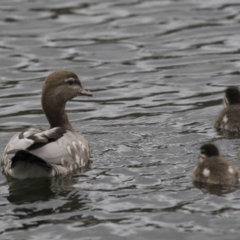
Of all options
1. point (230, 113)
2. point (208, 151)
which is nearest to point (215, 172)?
point (208, 151)

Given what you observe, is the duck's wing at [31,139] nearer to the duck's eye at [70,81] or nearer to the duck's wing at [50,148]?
the duck's wing at [50,148]

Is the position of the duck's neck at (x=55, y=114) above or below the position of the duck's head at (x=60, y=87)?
below

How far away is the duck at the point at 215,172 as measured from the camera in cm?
1017

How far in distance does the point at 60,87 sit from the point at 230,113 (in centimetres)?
229

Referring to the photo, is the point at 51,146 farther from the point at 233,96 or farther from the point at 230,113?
the point at 233,96

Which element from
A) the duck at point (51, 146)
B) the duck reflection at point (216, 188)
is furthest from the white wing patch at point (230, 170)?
the duck at point (51, 146)

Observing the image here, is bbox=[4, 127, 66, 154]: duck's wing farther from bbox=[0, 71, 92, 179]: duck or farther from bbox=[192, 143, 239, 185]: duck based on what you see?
bbox=[192, 143, 239, 185]: duck

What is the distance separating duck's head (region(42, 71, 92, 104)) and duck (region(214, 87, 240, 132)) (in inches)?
73.7

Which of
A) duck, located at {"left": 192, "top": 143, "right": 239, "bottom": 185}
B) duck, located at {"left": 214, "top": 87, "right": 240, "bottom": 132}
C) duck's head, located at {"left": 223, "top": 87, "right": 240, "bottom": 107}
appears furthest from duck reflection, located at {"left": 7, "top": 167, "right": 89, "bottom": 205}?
duck's head, located at {"left": 223, "top": 87, "right": 240, "bottom": 107}

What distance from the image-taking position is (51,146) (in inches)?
429

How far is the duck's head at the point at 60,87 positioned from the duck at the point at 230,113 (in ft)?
6.14

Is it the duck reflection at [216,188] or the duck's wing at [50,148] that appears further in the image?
the duck's wing at [50,148]

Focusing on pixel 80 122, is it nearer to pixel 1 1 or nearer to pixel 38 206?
pixel 38 206

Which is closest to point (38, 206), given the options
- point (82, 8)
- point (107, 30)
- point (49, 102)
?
point (49, 102)
